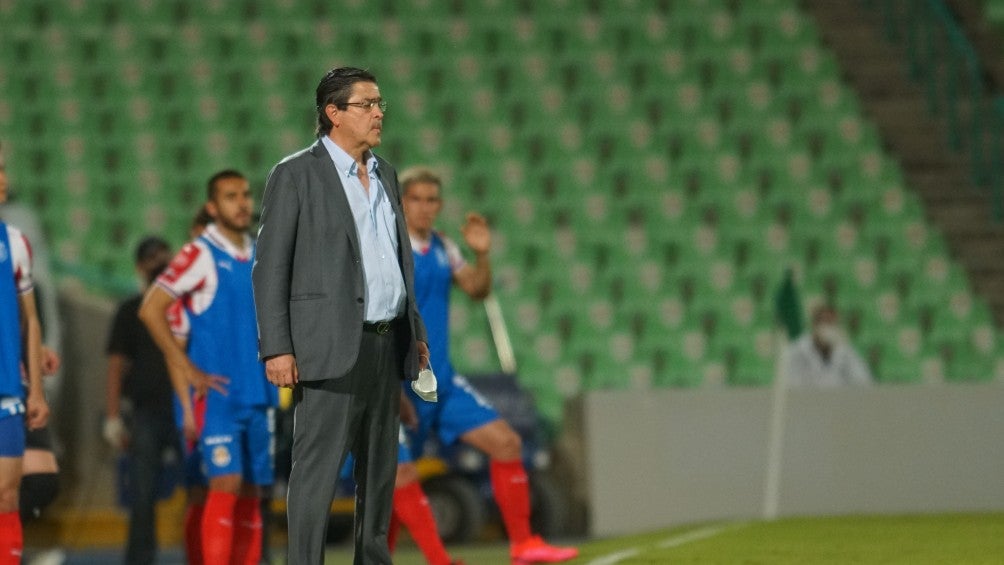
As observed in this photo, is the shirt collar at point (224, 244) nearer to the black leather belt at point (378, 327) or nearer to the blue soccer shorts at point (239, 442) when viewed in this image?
the blue soccer shorts at point (239, 442)

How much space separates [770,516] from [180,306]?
5075 mm

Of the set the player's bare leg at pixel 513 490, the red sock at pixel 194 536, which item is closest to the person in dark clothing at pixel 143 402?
the red sock at pixel 194 536

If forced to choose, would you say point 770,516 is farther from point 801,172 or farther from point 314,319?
point 314,319

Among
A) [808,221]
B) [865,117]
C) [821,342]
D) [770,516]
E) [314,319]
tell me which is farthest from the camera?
[865,117]

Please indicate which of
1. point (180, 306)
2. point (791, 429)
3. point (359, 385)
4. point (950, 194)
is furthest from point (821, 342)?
point (359, 385)

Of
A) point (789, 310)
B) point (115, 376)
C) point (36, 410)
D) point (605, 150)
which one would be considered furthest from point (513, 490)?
point (605, 150)

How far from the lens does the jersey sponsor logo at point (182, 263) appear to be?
261 inches

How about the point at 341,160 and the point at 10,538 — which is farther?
the point at 10,538

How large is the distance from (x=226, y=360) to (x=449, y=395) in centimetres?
98

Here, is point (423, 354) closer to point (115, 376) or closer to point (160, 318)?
point (160, 318)

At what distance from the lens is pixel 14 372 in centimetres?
559


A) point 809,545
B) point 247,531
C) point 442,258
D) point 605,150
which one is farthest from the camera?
point 605,150

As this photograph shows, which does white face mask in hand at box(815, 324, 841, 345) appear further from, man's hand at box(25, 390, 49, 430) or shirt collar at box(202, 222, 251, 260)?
man's hand at box(25, 390, 49, 430)

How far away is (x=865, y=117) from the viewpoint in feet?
46.4
